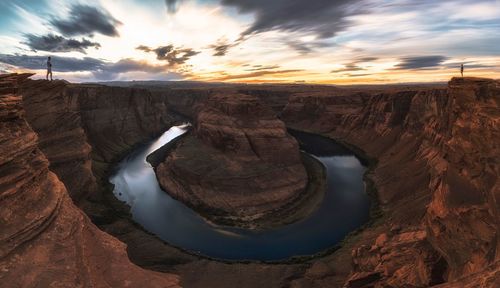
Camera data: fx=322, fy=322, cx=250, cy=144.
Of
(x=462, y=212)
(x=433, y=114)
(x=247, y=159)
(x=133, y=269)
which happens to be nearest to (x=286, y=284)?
(x=133, y=269)

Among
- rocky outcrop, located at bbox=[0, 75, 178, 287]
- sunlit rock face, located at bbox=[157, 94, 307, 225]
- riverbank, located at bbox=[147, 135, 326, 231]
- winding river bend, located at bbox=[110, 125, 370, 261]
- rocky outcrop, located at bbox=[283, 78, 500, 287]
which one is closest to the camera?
rocky outcrop, located at bbox=[283, 78, 500, 287]

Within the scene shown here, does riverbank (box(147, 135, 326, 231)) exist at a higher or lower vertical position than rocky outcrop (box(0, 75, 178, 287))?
lower

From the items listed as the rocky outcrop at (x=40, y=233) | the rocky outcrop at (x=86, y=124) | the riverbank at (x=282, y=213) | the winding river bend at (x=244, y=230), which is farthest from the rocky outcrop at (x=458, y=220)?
the rocky outcrop at (x=86, y=124)

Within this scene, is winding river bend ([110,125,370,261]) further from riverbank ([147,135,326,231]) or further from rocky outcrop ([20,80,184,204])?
rocky outcrop ([20,80,184,204])

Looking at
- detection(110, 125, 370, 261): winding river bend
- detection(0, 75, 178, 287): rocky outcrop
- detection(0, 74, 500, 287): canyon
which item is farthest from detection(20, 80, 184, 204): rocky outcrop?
detection(0, 75, 178, 287): rocky outcrop

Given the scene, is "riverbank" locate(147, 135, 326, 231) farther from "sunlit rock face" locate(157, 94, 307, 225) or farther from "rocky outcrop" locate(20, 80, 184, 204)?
"rocky outcrop" locate(20, 80, 184, 204)

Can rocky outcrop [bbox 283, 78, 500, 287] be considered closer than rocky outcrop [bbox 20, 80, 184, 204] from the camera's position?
Yes

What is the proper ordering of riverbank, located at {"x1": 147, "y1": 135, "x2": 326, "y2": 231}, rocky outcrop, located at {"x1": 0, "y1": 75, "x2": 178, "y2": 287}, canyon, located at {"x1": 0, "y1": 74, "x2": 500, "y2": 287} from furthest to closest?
riverbank, located at {"x1": 147, "y1": 135, "x2": 326, "y2": 231} → rocky outcrop, located at {"x1": 0, "y1": 75, "x2": 178, "y2": 287} → canyon, located at {"x1": 0, "y1": 74, "x2": 500, "y2": 287}
